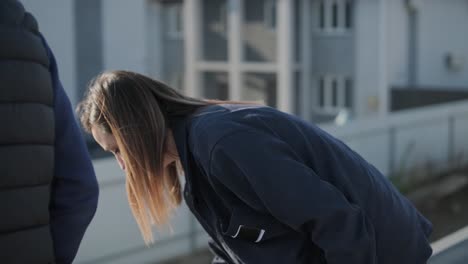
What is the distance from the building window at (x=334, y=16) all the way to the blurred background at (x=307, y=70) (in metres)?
0.03

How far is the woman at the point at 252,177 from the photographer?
5.47 ft

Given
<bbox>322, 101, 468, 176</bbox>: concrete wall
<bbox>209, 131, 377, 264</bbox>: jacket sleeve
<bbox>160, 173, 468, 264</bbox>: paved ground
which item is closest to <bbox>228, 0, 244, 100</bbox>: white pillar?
<bbox>322, 101, 468, 176</bbox>: concrete wall

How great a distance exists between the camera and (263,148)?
1662 millimetres

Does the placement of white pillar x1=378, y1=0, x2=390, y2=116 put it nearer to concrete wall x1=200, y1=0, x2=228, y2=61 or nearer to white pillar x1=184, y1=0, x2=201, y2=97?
concrete wall x1=200, y1=0, x2=228, y2=61

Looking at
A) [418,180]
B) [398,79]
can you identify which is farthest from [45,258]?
[398,79]

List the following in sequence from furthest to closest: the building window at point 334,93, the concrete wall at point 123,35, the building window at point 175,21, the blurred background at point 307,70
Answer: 1. the building window at point 175,21
2. the building window at point 334,93
3. the concrete wall at point 123,35
4. the blurred background at point 307,70

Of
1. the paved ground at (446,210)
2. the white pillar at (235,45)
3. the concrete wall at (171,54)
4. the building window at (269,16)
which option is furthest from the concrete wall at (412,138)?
the concrete wall at (171,54)

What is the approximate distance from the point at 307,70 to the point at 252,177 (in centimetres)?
2090

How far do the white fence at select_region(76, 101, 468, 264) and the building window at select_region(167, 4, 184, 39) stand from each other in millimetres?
16956

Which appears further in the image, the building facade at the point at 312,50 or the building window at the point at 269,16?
the building window at the point at 269,16

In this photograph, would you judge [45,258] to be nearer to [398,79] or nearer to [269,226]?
[269,226]

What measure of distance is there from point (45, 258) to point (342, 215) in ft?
2.46

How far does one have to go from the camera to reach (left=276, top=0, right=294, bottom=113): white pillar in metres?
21.7

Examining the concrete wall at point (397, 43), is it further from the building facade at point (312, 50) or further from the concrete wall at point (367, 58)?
the concrete wall at point (367, 58)
